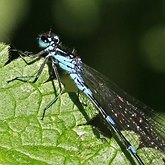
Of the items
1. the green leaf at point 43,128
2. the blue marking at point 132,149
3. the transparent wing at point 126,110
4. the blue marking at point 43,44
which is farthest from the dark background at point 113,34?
the blue marking at point 132,149

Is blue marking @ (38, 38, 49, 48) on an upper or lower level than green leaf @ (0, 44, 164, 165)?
upper

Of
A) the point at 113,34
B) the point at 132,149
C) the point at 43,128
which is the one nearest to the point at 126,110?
the point at 132,149

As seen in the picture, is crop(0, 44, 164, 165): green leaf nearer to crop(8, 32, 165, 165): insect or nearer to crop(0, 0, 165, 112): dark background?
crop(8, 32, 165, 165): insect

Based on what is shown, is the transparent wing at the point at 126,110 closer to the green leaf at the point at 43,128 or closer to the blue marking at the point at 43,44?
the blue marking at the point at 43,44

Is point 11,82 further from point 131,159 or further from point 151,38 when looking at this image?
point 151,38

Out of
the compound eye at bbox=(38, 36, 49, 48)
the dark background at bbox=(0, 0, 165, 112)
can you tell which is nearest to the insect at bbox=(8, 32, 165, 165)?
the compound eye at bbox=(38, 36, 49, 48)

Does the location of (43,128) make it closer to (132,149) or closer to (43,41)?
(132,149)
